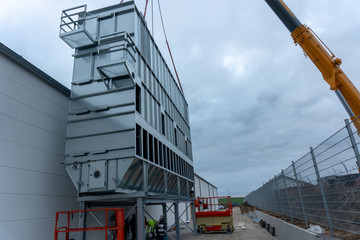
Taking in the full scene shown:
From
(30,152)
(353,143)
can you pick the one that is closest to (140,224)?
(30,152)

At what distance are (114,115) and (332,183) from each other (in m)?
6.54

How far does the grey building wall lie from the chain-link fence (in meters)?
8.64

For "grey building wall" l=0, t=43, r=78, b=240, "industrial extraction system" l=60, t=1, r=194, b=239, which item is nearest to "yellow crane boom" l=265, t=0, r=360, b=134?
"industrial extraction system" l=60, t=1, r=194, b=239

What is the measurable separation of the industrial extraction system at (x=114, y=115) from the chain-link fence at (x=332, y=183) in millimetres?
5086

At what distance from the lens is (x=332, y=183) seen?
561 cm

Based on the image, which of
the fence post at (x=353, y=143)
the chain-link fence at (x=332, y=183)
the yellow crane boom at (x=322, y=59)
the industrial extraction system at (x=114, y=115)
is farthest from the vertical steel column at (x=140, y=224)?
the yellow crane boom at (x=322, y=59)

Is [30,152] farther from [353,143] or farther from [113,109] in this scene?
[353,143]

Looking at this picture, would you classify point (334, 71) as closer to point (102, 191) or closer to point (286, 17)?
point (286, 17)

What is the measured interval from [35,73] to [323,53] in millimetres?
12255

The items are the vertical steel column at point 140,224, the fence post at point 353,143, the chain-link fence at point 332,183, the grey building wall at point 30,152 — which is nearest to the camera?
the fence post at point 353,143

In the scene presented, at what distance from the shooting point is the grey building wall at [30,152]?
25.9 feet

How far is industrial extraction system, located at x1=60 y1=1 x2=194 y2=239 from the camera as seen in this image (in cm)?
837

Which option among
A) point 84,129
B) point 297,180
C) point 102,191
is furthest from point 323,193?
point 84,129

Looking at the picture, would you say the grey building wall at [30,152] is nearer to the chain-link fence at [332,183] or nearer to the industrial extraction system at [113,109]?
the industrial extraction system at [113,109]
